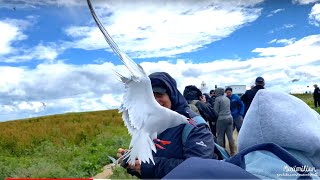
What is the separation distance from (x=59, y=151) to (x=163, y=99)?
8.25 metres

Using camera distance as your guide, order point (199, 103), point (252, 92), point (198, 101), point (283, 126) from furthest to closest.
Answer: point (252, 92) < point (199, 103) < point (198, 101) < point (283, 126)

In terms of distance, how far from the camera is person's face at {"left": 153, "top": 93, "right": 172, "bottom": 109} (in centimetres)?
296

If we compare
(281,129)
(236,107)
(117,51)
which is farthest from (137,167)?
(236,107)

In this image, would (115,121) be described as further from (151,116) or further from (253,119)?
(253,119)

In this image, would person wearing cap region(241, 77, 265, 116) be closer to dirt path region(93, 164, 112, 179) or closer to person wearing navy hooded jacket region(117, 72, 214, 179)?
dirt path region(93, 164, 112, 179)

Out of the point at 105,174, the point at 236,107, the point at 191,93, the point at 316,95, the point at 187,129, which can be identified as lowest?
the point at 105,174

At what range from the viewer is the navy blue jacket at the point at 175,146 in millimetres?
2639

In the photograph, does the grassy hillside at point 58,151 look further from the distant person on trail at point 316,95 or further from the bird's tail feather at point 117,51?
the distant person on trail at point 316,95

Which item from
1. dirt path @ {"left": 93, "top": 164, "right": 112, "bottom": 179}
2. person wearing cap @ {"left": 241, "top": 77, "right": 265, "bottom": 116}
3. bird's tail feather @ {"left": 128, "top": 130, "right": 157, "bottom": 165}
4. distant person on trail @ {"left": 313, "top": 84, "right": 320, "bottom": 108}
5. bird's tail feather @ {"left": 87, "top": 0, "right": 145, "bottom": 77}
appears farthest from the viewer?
distant person on trail @ {"left": 313, "top": 84, "right": 320, "bottom": 108}

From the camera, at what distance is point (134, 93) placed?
2826mm

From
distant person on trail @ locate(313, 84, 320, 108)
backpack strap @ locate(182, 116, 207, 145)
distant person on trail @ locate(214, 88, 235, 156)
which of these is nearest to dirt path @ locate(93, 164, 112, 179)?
distant person on trail @ locate(214, 88, 235, 156)

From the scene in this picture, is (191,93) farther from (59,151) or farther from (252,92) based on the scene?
(59,151)

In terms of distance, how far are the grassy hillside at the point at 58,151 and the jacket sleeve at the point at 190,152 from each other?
460 cm

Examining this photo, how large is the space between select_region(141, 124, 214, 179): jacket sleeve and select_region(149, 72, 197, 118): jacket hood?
21cm
